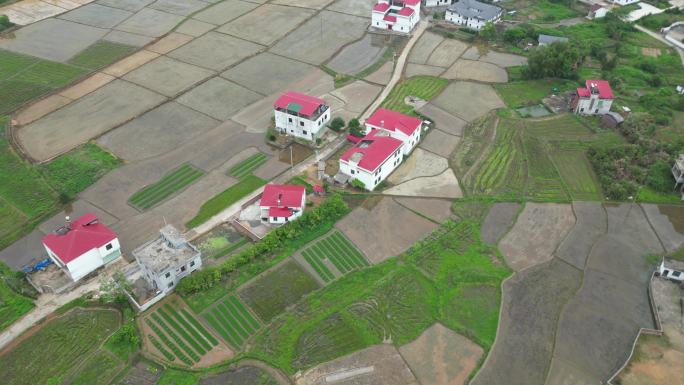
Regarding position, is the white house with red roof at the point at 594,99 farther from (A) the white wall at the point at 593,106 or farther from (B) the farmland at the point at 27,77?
(B) the farmland at the point at 27,77

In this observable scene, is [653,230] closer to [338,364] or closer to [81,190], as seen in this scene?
[338,364]

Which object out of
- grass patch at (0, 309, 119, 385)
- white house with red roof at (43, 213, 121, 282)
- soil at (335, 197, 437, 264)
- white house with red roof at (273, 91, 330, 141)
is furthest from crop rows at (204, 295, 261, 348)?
white house with red roof at (273, 91, 330, 141)

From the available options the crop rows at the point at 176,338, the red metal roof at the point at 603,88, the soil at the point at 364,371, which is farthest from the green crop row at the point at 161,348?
the red metal roof at the point at 603,88

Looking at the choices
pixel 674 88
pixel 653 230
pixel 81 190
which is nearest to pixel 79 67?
pixel 81 190

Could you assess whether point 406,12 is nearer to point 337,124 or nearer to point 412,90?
point 412,90

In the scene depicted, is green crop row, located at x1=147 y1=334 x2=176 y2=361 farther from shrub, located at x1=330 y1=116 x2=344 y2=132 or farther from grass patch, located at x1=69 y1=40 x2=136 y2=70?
grass patch, located at x1=69 y1=40 x2=136 y2=70

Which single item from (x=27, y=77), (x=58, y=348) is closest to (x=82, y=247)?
(x=58, y=348)
